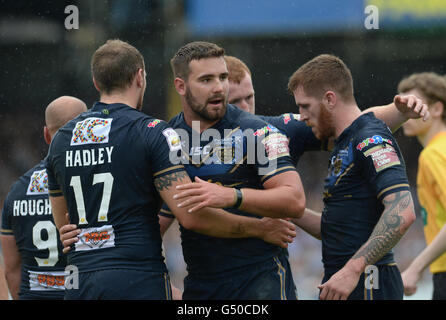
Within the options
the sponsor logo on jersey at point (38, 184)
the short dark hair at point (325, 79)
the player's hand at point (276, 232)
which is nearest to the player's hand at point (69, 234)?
the sponsor logo on jersey at point (38, 184)

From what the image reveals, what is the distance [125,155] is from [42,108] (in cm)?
1448

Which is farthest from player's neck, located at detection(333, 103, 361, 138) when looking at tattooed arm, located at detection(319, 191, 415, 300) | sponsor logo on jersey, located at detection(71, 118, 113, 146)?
sponsor logo on jersey, located at detection(71, 118, 113, 146)

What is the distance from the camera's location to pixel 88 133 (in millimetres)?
3977

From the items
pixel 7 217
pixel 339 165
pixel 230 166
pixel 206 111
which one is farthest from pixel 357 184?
pixel 7 217

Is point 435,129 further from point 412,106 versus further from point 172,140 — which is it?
point 172,140

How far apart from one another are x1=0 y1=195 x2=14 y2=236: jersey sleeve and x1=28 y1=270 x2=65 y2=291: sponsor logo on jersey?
1.20 ft

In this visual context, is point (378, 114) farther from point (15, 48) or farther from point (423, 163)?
point (15, 48)

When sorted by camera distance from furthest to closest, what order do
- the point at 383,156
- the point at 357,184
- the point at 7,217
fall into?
the point at 7,217 → the point at 357,184 → the point at 383,156

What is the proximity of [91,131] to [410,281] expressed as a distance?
8.45 feet

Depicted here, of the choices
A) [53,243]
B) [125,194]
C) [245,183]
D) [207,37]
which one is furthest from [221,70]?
[207,37]

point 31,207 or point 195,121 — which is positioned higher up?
point 195,121

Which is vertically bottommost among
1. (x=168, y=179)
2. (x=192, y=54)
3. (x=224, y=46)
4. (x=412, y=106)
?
(x=168, y=179)

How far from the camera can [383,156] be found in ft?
13.3

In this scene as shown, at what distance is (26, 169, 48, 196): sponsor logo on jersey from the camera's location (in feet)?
16.0
